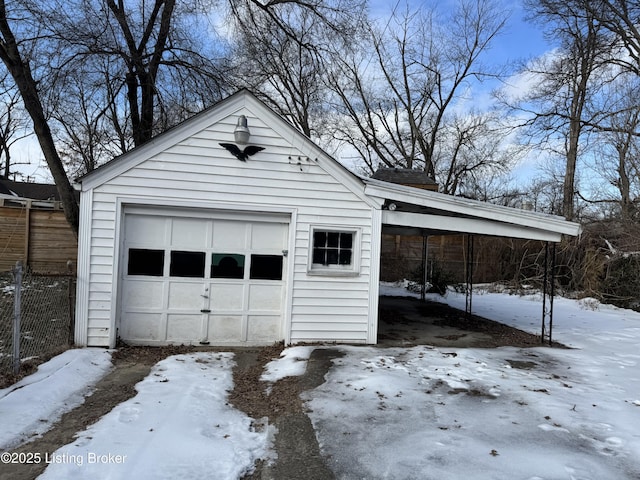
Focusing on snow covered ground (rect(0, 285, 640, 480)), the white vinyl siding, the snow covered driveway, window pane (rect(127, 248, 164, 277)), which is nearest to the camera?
the snow covered driveway

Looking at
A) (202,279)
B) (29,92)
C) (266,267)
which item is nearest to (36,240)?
(29,92)

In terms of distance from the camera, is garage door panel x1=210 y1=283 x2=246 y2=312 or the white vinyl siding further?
garage door panel x1=210 y1=283 x2=246 y2=312

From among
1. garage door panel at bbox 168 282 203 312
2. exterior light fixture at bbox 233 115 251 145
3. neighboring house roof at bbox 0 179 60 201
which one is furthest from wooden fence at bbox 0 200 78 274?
neighboring house roof at bbox 0 179 60 201

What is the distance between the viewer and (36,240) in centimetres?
1295

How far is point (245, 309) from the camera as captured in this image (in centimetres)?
731

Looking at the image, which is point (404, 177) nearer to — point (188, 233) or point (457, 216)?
point (457, 216)

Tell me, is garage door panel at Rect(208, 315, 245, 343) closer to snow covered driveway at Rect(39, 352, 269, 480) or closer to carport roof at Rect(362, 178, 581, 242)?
snow covered driveway at Rect(39, 352, 269, 480)

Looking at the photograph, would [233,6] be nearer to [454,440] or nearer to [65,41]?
[65,41]

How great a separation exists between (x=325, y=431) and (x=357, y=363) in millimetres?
2191

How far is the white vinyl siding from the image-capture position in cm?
667

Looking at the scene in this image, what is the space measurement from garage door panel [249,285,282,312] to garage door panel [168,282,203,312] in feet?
2.75

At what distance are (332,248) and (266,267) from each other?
1152 mm

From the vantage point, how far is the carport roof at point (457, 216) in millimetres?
7387

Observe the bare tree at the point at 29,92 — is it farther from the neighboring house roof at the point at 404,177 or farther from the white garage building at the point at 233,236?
the neighboring house roof at the point at 404,177
